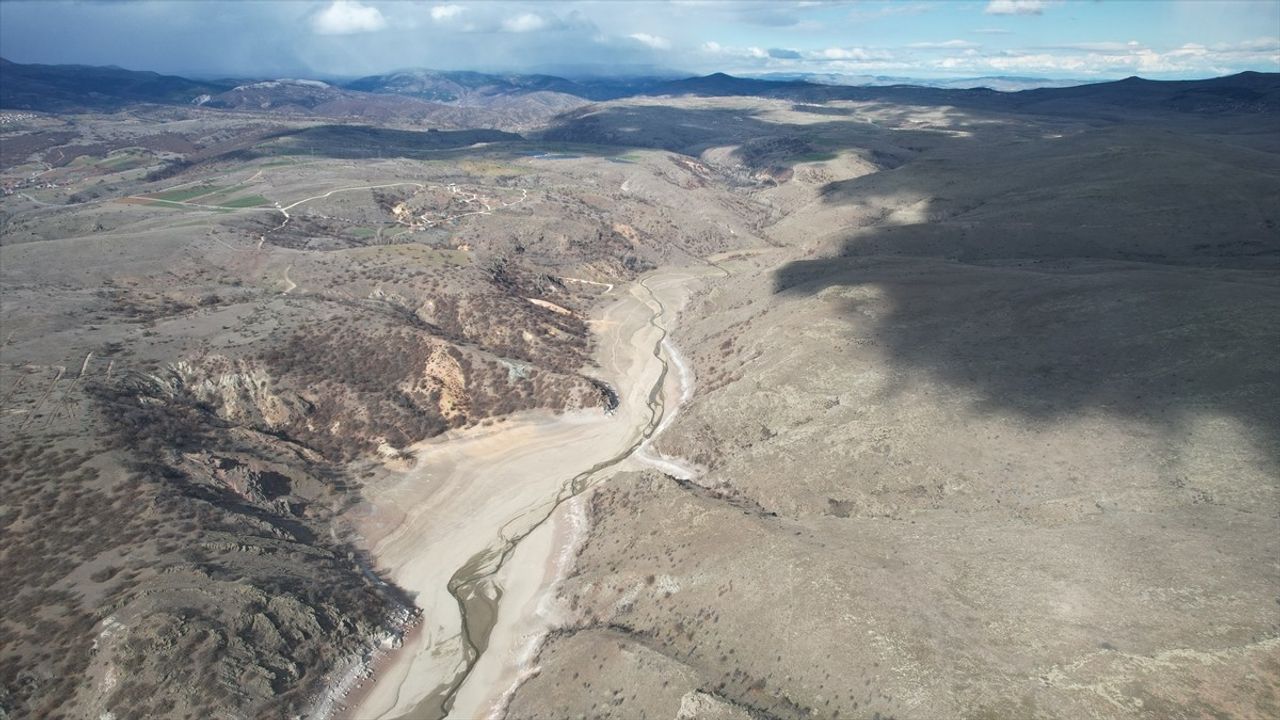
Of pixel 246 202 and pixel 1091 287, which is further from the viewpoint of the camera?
pixel 246 202

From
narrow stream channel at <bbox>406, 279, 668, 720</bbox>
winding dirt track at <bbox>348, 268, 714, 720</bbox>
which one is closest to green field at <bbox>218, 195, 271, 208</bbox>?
winding dirt track at <bbox>348, 268, 714, 720</bbox>

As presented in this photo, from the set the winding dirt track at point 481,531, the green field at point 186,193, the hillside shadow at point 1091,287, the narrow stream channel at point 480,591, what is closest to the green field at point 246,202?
the green field at point 186,193

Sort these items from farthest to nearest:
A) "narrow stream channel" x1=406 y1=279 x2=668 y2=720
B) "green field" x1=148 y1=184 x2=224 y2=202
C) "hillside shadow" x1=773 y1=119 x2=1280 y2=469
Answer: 1. "green field" x1=148 y1=184 x2=224 y2=202
2. "hillside shadow" x1=773 y1=119 x2=1280 y2=469
3. "narrow stream channel" x1=406 y1=279 x2=668 y2=720

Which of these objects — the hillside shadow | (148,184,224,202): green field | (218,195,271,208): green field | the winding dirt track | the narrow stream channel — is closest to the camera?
the narrow stream channel

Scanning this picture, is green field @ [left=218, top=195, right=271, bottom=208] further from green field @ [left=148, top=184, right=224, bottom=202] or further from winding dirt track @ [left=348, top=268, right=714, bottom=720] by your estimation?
winding dirt track @ [left=348, top=268, right=714, bottom=720]

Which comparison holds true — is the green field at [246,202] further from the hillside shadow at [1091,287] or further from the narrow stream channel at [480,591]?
the hillside shadow at [1091,287]

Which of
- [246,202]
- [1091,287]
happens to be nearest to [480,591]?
[1091,287]

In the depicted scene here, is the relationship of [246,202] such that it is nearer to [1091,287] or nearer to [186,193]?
[186,193]
